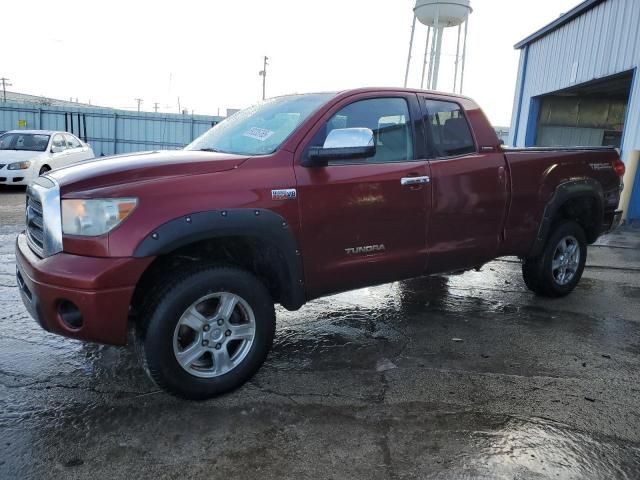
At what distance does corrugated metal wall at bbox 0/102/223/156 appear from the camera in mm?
21938

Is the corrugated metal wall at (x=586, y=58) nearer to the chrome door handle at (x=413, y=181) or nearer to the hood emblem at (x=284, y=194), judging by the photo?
the chrome door handle at (x=413, y=181)

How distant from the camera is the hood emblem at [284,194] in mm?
3021

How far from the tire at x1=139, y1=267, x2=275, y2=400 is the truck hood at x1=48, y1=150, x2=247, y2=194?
0.58 m

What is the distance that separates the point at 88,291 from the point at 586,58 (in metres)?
13.1

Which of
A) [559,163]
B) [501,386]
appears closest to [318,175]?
[501,386]

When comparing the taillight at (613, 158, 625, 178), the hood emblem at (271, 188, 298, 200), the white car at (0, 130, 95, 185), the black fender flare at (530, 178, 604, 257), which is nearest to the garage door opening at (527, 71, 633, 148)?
the taillight at (613, 158, 625, 178)

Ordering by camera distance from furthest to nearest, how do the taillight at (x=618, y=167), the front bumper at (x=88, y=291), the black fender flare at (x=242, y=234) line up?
the taillight at (x=618, y=167)
the black fender flare at (x=242, y=234)
the front bumper at (x=88, y=291)

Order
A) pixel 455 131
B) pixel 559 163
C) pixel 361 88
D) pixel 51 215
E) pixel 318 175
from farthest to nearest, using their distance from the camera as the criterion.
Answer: pixel 559 163, pixel 455 131, pixel 361 88, pixel 318 175, pixel 51 215

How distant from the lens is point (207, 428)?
272 centimetres

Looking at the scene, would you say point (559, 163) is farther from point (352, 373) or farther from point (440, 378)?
point (352, 373)

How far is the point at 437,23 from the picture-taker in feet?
80.1

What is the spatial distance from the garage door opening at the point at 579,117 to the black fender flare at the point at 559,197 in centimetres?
1102

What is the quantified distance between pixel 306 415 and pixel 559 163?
11.3ft

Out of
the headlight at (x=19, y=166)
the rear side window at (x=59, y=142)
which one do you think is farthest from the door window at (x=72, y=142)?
the headlight at (x=19, y=166)
